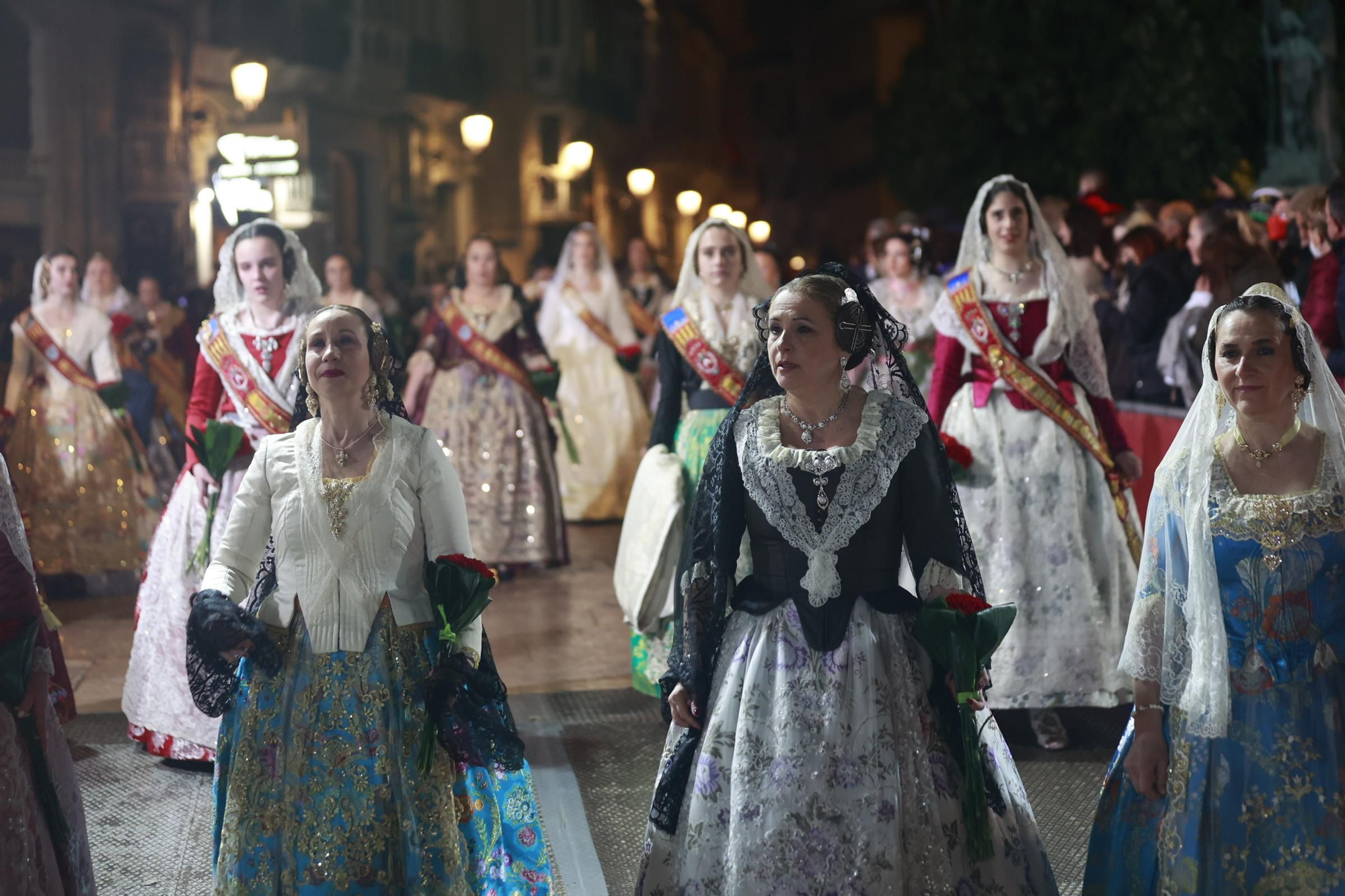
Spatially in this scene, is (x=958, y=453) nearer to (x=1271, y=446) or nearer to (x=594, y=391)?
(x=1271, y=446)

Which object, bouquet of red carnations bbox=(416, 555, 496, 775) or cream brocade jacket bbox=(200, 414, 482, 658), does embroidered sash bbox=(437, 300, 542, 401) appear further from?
bouquet of red carnations bbox=(416, 555, 496, 775)

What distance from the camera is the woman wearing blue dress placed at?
3094 mm

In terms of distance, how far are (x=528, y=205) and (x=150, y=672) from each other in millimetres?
14657

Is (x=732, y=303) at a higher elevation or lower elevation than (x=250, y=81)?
lower

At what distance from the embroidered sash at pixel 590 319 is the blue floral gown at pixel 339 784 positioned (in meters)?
7.25

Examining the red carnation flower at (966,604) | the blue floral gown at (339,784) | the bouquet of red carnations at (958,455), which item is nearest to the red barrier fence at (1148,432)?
the bouquet of red carnations at (958,455)

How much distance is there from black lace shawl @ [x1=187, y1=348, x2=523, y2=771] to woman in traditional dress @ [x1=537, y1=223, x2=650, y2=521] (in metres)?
7.44

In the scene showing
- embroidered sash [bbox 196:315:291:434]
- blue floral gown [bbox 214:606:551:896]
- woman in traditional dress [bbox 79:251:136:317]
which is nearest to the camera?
blue floral gown [bbox 214:606:551:896]

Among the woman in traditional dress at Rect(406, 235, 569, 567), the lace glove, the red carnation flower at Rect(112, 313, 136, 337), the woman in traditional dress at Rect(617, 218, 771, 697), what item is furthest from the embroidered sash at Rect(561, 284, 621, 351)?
the lace glove

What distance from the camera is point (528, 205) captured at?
19.5m

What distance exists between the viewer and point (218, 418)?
5355mm

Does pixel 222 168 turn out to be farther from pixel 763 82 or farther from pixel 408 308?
pixel 763 82

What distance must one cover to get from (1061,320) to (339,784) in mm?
3115

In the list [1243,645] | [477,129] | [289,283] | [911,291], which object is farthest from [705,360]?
[477,129]
